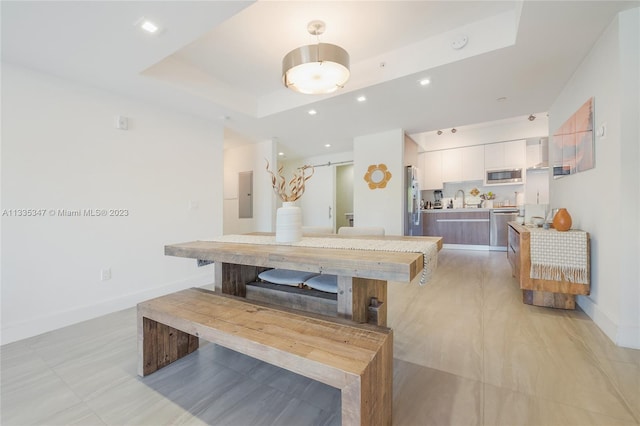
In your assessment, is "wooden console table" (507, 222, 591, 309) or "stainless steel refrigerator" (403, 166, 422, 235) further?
"stainless steel refrigerator" (403, 166, 422, 235)

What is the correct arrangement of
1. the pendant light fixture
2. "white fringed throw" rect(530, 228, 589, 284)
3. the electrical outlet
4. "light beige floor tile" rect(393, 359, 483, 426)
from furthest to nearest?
the electrical outlet < "white fringed throw" rect(530, 228, 589, 284) < the pendant light fixture < "light beige floor tile" rect(393, 359, 483, 426)

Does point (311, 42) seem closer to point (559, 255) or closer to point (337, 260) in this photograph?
point (337, 260)

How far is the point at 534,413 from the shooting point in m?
1.23

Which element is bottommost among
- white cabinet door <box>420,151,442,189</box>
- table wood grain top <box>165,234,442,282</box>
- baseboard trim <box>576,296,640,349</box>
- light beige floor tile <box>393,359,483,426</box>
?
light beige floor tile <box>393,359,483,426</box>

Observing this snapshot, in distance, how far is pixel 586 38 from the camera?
6.82 ft

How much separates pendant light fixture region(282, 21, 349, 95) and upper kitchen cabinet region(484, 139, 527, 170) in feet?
17.6

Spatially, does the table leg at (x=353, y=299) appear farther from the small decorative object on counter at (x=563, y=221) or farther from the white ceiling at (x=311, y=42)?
the small decorative object on counter at (x=563, y=221)

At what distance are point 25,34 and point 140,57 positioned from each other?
26.5 inches

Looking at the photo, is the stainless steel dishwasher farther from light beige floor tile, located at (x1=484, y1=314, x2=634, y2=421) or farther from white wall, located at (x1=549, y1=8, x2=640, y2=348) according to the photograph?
light beige floor tile, located at (x1=484, y1=314, x2=634, y2=421)

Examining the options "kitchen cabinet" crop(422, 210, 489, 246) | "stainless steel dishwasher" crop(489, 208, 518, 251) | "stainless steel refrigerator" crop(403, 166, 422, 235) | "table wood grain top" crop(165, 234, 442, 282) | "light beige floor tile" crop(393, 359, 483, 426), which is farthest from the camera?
"kitchen cabinet" crop(422, 210, 489, 246)

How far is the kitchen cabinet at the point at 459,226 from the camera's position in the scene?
5.81m

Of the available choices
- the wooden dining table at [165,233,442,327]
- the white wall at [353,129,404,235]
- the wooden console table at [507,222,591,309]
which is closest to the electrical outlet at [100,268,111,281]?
the wooden dining table at [165,233,442,327]

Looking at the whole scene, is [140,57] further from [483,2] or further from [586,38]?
[586,38]

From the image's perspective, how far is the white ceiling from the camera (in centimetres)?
178
